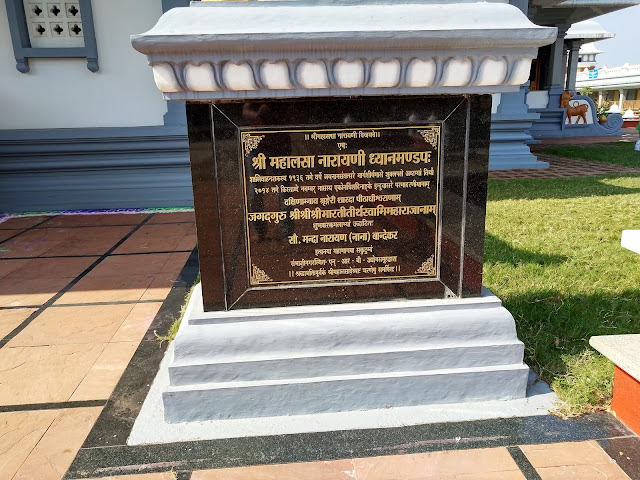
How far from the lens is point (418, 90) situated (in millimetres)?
1875

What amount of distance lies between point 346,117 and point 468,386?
1180 millimetres

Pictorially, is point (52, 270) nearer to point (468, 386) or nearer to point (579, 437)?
point (468, 386)

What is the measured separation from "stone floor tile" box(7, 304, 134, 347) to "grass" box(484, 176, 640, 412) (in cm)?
221

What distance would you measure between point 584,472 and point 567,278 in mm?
1824

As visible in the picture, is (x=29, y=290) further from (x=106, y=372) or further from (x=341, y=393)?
(x=341, y=393)

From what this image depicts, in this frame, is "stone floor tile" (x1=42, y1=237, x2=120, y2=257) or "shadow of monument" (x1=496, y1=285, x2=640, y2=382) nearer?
"shadow of monument" (x1=496, y1=285, x2=640, y2=382)

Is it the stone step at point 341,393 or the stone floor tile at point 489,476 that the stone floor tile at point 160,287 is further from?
the stone floor tile at point 489,476

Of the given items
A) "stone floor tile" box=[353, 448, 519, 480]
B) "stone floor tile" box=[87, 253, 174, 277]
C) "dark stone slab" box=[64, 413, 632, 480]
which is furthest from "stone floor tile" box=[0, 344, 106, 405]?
"stone floor tile" box=[353, 448, 519, 480]

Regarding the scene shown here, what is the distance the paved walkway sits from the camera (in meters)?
1.74

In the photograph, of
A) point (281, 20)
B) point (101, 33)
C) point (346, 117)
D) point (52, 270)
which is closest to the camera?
point (281, 20)

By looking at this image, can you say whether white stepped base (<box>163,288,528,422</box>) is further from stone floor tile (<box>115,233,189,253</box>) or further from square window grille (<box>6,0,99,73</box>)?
square window grille (<box>6,0,99,73</box>)

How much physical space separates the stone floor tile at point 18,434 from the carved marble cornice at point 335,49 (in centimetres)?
137

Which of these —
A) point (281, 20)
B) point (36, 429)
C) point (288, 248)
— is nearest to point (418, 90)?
point (281, 20)

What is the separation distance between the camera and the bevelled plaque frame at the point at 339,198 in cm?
195
